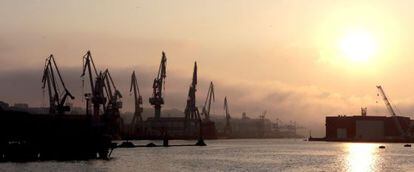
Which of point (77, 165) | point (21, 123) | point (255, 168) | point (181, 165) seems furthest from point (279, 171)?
point (21, 123)

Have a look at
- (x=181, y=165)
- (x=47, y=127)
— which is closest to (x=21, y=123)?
(x=47, y=127)

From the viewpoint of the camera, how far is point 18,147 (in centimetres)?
10025

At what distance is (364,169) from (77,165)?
4201 centimetres

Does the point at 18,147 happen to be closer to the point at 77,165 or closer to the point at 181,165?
the point at 77,165

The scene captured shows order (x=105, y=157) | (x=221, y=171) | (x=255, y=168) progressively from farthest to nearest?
1. (x=105, y=157)
2. (x=255, y=168)
3. (x=221, y=171)

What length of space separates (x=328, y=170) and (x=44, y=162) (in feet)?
126

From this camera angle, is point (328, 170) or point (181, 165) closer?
point (328, 170)

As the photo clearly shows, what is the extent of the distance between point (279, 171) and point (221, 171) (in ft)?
25.2

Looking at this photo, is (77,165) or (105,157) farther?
(105,157)

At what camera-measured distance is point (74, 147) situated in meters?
103

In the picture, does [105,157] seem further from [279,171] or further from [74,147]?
[279,171]

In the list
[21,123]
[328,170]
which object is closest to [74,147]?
[21,123]

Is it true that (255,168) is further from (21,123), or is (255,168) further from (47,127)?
(21,123)

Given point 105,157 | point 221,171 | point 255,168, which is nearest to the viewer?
point 221,171
